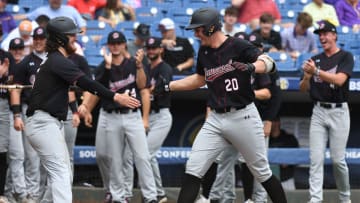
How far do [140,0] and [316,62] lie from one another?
173 inches

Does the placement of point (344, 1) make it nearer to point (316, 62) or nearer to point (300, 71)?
point (300, 71)

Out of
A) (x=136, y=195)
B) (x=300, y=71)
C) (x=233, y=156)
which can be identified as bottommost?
(x=136, y=195)

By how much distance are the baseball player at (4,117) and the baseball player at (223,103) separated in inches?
105

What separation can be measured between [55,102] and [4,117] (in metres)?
2.12

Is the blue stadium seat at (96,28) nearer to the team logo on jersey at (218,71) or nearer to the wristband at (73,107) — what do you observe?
the wristband at (73,107)

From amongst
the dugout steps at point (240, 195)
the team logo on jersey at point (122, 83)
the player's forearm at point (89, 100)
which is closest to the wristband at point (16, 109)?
the player's forearm at point (89, 100)

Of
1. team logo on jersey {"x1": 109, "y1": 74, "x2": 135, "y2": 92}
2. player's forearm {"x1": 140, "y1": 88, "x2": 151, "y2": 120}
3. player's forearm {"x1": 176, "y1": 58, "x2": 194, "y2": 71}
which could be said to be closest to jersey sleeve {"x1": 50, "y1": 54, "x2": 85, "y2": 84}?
team logo on jersey {"x1": 109, "y1": 74, "x2": 135, "y2": 92}

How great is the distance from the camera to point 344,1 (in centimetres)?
1226

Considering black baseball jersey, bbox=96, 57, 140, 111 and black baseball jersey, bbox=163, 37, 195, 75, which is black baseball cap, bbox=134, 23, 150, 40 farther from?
black baseball jersey, bbox=96, 57, 140, 111

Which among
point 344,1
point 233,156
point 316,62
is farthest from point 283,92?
point 344,1

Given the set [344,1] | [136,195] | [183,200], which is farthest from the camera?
[344,1]

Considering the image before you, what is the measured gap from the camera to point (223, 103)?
22.5 feet

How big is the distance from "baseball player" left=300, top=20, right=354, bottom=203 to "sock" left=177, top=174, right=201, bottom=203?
7.70ft

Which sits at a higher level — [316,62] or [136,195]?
[316,62]
